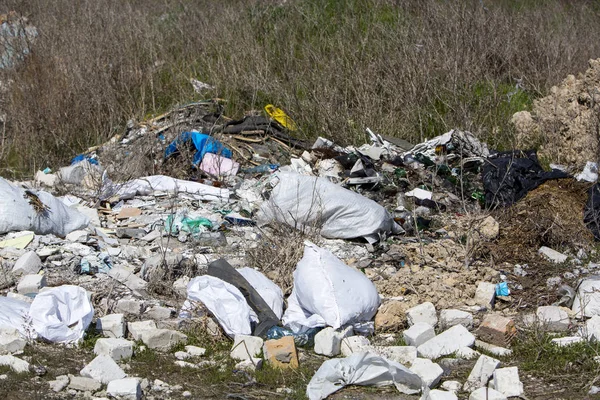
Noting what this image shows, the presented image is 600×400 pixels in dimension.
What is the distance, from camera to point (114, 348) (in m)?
3.69

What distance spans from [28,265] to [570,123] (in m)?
5.34

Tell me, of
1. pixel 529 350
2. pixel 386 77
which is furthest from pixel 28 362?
pixel 386 77

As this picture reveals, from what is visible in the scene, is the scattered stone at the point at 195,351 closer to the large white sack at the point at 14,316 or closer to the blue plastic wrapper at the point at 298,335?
the blue plastic wrapper at the point at 298,335

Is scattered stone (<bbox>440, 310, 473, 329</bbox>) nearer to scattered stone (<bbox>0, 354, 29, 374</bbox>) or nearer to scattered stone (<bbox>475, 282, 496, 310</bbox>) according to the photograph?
scattered stone (<bbox>475, 282, 496, 310</bbox>)

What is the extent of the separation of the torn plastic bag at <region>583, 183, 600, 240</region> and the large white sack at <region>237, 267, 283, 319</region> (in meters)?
2.64

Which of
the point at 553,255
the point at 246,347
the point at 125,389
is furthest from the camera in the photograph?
the point at 553,255

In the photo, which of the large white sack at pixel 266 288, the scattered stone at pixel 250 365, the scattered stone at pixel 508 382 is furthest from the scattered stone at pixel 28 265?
the scattered stone at pixel 508 382

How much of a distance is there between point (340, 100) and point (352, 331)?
4448mm

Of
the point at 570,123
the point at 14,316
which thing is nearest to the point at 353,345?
the point at 14,316

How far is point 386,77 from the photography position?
8461mm

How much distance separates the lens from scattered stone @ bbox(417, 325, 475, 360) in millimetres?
3854

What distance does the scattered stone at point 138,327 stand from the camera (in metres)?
3.95

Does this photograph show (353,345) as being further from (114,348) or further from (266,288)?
(114,348)

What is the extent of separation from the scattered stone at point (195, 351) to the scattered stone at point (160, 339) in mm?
95
